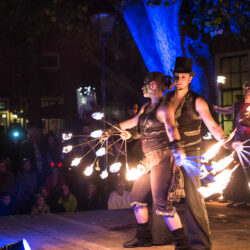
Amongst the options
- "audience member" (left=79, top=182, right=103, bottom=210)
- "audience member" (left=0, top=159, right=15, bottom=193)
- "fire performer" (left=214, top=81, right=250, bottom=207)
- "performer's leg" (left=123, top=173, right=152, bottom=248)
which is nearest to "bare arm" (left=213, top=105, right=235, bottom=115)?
"fire performer" (left=214, top=81, right=250, bottom=207)

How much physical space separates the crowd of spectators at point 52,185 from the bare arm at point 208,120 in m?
4.90

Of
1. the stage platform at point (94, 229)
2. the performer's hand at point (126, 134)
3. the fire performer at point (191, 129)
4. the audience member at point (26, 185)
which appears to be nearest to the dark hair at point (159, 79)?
the fire performer at point (191, 129)

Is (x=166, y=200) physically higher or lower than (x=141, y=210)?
higher

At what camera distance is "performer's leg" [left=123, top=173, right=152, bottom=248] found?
6.34 metres

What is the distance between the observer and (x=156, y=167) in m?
5.99

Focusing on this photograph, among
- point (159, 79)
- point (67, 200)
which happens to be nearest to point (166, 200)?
point (159, 79)

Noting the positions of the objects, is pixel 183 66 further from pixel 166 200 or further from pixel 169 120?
pixel 166 200

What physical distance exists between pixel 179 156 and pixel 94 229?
2846 mm

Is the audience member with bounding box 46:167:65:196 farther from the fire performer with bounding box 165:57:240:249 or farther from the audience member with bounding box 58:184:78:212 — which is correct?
the fire performer with bounding box 165:57:240:249

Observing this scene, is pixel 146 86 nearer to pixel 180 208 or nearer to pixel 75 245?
pixel 75 245

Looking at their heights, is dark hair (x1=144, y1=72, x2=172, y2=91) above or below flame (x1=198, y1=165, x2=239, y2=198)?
above

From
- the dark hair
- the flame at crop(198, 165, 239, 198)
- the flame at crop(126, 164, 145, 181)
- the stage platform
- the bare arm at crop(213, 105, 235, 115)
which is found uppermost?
the dark hair

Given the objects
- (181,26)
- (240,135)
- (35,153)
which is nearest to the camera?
(240,135)

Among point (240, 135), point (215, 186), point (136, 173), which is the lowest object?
point (215, 186)
